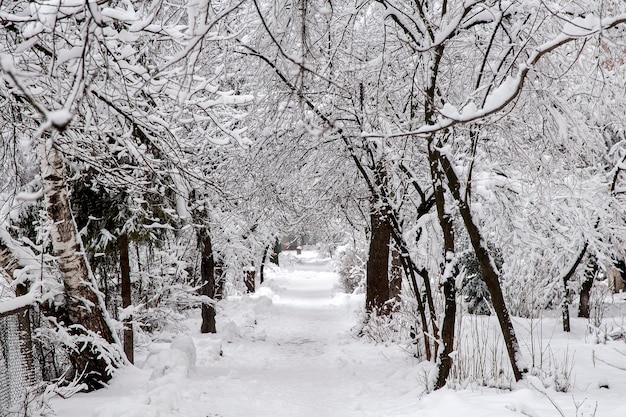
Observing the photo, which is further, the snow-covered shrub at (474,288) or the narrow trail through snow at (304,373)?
the snow-covered shrub at (474,288)

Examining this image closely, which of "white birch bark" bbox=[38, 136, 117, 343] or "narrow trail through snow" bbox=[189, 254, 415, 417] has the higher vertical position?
"white birch bark" bbox=[38, 136, 117, 343]

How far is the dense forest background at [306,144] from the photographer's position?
10.3 ft

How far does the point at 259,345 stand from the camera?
11.9m

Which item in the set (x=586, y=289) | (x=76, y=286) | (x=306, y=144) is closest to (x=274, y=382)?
(x=76, y=286)

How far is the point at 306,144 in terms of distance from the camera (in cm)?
849

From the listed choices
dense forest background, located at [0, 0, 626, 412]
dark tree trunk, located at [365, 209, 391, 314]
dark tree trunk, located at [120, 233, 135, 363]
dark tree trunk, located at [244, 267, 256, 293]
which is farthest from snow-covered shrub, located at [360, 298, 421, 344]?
dark tree trunk, located at [244, 267, 256, 293]

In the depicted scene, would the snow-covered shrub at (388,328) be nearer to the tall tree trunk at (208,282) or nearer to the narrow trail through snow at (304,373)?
the narrow trail through snow at (304,373)

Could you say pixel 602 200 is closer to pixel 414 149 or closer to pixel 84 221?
pixel 414 149

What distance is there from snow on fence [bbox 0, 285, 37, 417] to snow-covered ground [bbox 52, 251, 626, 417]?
44 centimetres

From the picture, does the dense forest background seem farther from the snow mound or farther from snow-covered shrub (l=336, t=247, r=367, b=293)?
snow-covered shrub (l=336, t=247, r=367, b=293)

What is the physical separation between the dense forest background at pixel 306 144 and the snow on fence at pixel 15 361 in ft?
0.14

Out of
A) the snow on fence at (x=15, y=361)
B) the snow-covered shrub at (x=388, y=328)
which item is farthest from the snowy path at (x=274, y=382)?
the snow on fence at (x=15, y=361)

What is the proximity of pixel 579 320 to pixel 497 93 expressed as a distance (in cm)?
1265

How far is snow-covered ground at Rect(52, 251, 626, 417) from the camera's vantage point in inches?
176
